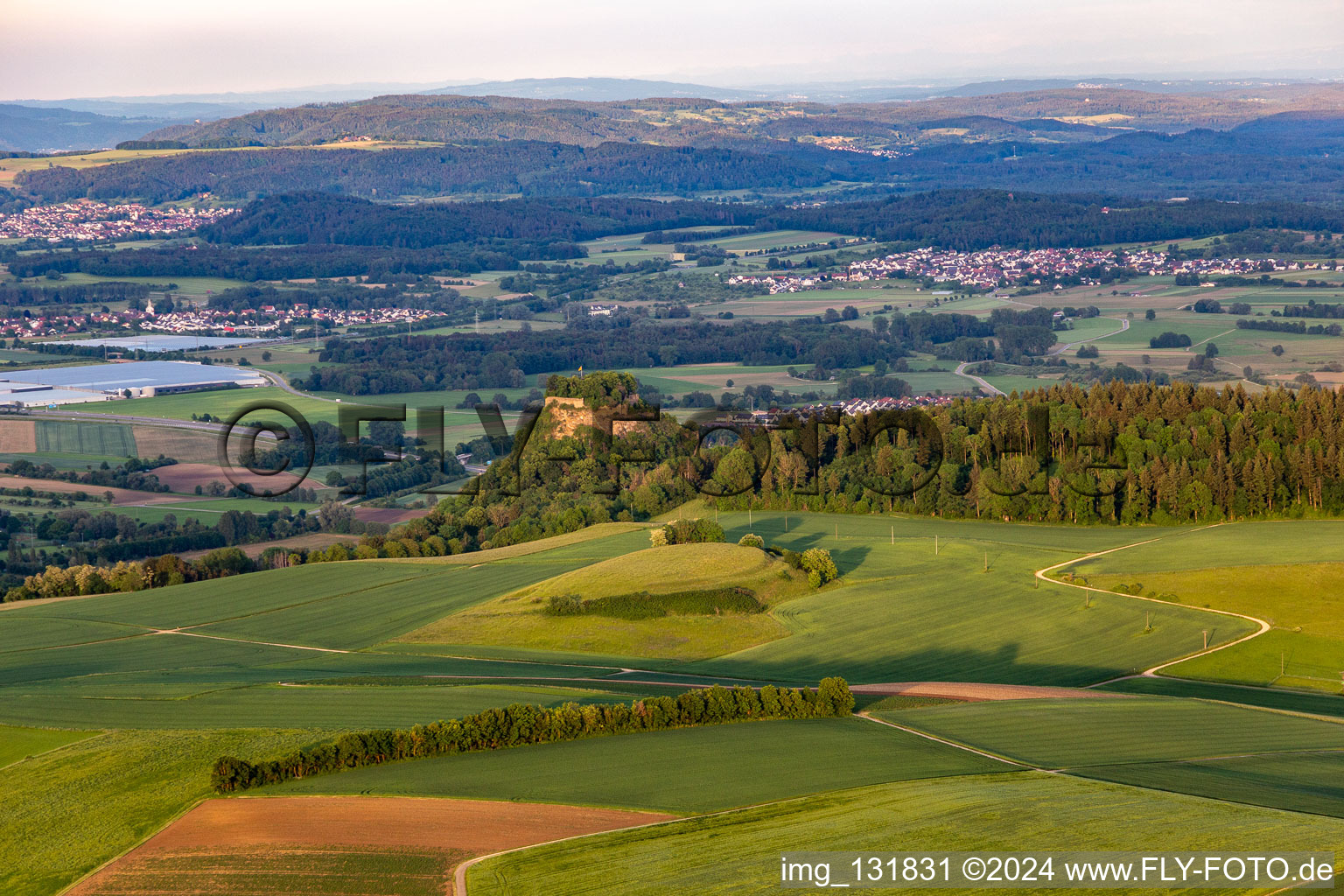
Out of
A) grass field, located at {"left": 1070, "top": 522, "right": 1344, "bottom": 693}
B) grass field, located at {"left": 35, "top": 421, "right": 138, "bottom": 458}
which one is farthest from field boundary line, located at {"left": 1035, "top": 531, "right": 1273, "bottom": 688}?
grass field, located at {"left": 35, "top": 421, "right": 138, "bottom": 458}

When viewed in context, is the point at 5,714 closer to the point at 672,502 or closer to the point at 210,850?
the point at 210,850

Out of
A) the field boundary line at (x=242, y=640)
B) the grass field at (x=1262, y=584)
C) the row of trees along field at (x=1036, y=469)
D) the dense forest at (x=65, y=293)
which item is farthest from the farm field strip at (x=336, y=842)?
the dense forest at (x=65, y=293)

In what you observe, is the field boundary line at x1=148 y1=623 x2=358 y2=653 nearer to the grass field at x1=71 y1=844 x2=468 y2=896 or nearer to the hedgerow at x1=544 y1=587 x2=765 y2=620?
the hedgerow at x1=544 y1=587 x2=765 y2=620

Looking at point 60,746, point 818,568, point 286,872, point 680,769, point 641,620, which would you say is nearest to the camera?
point 286,872

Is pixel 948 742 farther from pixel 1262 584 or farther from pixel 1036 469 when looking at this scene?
pixel 1036 469

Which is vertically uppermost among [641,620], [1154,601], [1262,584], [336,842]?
[336,842]

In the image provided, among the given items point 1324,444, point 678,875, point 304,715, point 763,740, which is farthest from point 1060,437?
point 678,875

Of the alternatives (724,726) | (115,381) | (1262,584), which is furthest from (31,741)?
(115,381)
